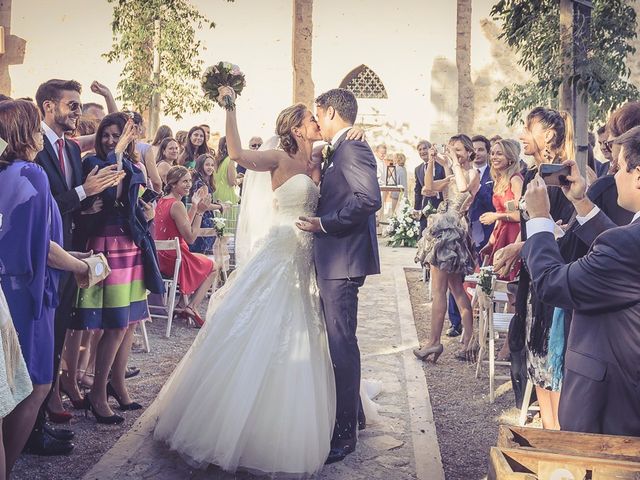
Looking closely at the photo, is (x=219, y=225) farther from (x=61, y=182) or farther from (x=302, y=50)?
(x=302, y=50)

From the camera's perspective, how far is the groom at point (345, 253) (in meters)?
4.48

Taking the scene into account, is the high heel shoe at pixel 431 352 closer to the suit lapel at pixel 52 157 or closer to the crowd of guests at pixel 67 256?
the crowd of guests at pixel 67 256

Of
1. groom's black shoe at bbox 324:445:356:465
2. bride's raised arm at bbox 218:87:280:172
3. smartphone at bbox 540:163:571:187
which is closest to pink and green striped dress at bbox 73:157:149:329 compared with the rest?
bride's raised arm at bbox 218:87:280:172

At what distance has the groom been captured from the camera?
4480mm

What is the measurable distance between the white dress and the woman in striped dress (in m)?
0.59

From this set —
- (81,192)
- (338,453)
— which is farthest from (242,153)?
(338,453)

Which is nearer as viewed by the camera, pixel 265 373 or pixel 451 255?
pixel 265 373

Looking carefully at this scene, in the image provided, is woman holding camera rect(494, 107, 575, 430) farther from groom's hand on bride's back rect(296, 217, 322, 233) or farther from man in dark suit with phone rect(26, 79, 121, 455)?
man in dark suit with phone rect(26, 79, 121, 455)

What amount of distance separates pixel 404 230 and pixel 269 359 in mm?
11969

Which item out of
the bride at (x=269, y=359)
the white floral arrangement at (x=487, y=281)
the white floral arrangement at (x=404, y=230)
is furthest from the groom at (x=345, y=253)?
the white floral arrangement at (x=404, y=230)

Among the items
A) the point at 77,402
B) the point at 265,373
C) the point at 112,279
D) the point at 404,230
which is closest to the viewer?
the point at 265,373

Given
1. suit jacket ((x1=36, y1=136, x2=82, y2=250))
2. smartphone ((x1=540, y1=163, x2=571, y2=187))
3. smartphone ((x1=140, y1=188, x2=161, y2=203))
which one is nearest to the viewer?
smartphone ((x1=540, y1=163, x2=571, y2=187))

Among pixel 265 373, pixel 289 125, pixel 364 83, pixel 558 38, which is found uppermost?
pixel 364 83

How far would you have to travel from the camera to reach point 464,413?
5.66 meters
